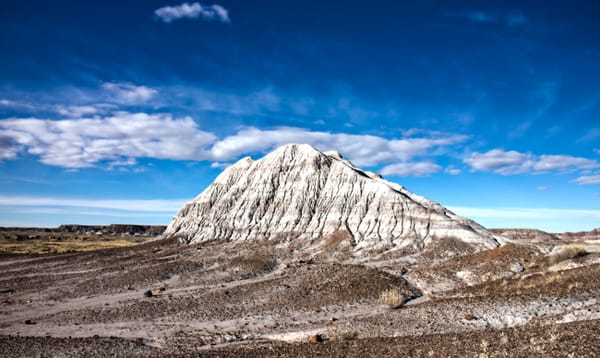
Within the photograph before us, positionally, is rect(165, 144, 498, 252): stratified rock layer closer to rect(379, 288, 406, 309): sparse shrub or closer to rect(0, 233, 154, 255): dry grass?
rect(379, 288, 406, 309): sparse shrub

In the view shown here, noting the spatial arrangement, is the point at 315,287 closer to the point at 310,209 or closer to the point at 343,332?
the point at 343,332

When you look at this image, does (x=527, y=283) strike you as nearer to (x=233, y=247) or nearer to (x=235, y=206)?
(x=233, y=247)

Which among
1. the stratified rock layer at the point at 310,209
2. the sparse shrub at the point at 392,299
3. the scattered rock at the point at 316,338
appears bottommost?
the scattered rock at the point at 316,338

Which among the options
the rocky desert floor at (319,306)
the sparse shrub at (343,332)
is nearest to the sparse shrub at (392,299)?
the rocky desert floor at (319,306)

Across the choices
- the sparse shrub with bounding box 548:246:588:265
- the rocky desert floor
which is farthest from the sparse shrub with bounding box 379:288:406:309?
the sparse shrub with bounding box 548:246:588:265

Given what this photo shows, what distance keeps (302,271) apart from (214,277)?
1003cm

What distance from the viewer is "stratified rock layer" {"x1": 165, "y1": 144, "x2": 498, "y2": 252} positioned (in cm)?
5384

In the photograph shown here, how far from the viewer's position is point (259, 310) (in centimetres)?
2964

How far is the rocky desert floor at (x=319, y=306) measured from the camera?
1700 centimetres

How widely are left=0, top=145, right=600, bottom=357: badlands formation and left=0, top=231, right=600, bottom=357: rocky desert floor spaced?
141mm

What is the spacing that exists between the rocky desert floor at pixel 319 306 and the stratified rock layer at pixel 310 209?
16.3 feet

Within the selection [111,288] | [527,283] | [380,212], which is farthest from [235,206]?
[527,283]

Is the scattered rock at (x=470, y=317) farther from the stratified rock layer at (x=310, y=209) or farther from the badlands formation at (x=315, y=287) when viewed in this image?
the stratified rock layer at (x=310, y=209)

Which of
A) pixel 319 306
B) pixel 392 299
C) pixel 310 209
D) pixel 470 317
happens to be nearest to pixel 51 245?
pixel 310 209
